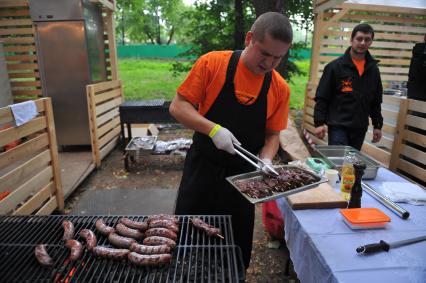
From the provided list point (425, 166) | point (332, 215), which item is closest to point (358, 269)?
point (332, 215)

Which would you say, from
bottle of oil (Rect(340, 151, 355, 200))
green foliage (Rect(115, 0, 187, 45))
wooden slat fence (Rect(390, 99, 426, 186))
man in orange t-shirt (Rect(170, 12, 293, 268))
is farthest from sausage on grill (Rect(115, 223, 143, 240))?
green foliage (Rect(115, 0, 187, 45))

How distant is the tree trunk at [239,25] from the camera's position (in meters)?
9.45

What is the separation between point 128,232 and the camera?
1.87 m

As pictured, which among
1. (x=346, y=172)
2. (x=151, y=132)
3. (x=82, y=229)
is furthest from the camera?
(x=151, y=132)

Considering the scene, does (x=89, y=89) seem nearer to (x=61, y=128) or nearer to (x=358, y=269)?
(x=61, y=128)

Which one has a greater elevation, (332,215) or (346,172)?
(346,172)

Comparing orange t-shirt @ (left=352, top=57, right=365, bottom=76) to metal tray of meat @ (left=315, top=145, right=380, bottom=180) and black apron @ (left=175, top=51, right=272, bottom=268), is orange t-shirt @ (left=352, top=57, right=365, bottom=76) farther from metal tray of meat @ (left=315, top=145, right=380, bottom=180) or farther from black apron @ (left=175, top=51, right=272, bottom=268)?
black apron @ (left=175, top=51, right=272, bottom=268)

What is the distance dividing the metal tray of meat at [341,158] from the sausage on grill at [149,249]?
184cm

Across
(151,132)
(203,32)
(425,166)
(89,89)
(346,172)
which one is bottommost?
(151,132)

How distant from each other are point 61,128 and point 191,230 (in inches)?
224

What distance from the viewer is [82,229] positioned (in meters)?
1.94

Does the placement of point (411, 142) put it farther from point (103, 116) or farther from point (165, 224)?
point (103, 116)

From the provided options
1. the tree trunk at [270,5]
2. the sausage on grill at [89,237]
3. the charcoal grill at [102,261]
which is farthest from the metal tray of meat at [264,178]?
the tree trunk at [270,5]

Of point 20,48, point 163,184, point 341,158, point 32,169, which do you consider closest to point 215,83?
point 341,158
